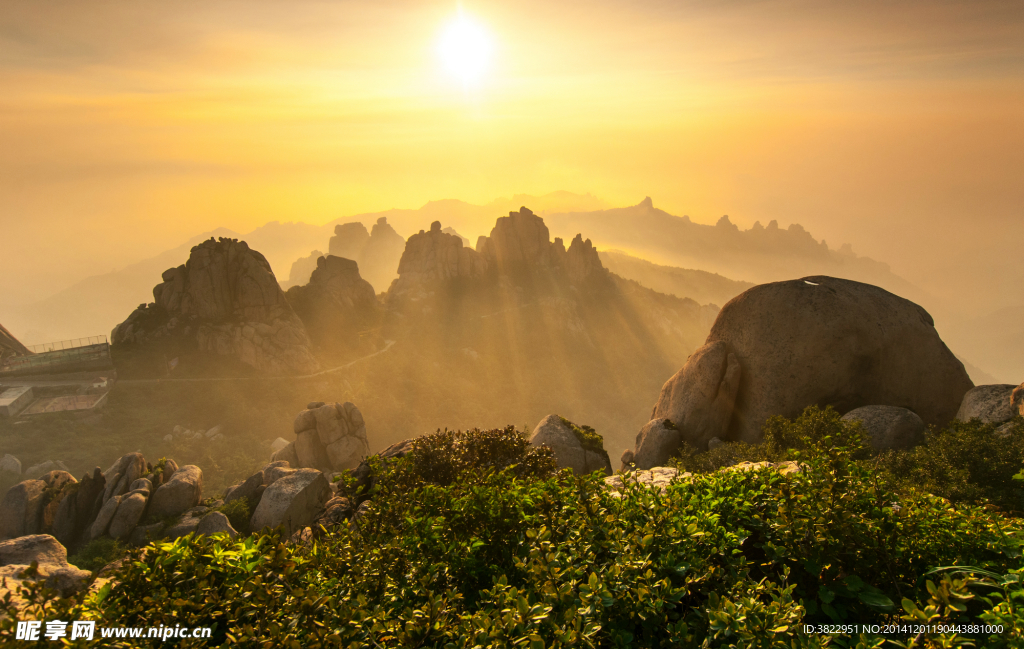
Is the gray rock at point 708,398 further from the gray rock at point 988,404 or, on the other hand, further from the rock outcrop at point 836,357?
the gray rock at point 988,404

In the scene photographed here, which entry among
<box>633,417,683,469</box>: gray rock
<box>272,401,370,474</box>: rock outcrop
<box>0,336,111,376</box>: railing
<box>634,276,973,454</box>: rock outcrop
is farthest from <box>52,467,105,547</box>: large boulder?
<box>0,336,111,376</box>: railing

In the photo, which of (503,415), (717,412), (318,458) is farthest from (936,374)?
(503,415)

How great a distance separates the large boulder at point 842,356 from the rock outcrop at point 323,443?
38079 mm

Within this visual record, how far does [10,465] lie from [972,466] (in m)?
73.2

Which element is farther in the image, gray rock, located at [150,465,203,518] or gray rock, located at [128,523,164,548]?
gray rock, located at [150,465,203,518]

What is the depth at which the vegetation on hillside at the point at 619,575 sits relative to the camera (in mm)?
4551

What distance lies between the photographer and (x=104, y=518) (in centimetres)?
2853

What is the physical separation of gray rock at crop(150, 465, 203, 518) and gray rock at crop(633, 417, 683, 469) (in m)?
29.0

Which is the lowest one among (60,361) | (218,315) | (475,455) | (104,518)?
(104,518)

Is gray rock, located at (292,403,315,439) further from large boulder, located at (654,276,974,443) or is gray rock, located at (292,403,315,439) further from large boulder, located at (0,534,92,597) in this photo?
large boulder, located at (654,276,974,443)

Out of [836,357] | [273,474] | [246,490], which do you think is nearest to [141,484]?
[246,490]

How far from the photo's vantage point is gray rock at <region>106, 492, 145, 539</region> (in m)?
28.0

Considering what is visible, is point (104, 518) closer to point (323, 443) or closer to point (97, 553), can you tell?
point (97, 553)

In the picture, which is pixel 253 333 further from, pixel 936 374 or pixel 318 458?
pixel 936 374
